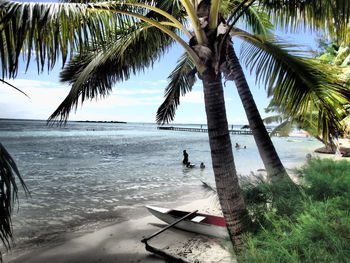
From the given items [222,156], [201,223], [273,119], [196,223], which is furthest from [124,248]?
[273,119]

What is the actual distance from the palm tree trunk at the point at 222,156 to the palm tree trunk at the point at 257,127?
6.52 feet

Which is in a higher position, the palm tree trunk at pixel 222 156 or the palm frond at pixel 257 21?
the palm frond at pixel 257 21

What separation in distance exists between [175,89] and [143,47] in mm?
2693

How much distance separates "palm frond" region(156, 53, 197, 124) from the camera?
26.0 ft

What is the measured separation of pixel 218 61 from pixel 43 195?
1169 centimetres

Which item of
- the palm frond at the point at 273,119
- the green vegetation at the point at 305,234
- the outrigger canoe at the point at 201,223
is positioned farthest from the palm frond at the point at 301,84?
the palm frond at the point at 273,119

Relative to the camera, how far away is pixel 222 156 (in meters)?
3.43

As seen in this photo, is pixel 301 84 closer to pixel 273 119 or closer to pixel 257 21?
pixel 257 21

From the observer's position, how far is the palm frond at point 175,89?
7.92m

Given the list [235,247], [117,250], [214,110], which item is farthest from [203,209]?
[214,110]

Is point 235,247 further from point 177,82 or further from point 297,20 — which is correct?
point 177,82

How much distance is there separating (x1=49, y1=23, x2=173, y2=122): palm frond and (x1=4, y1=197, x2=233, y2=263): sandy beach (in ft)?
11.1

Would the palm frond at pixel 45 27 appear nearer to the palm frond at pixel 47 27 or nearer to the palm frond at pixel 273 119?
the palm frond at pixel 47 27

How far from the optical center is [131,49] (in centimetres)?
525
